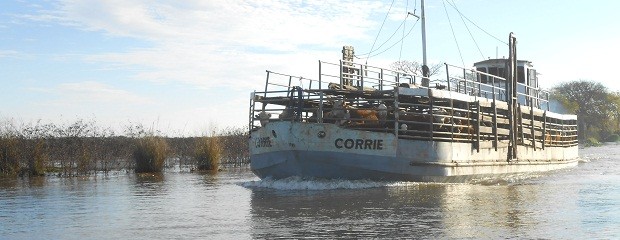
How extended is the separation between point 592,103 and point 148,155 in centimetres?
7942

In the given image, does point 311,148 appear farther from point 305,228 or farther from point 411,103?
Result: point 305,228

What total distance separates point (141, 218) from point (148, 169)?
54.0ft

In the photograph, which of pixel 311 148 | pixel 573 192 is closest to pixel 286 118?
pixel 311 148

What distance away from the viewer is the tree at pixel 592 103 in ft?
315

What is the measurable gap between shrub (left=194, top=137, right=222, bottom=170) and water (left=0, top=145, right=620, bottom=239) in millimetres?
9608

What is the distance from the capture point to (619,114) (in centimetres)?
9938

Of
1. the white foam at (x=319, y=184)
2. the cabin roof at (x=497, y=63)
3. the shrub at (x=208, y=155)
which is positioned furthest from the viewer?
the cabin roof at (x=497, y=63)

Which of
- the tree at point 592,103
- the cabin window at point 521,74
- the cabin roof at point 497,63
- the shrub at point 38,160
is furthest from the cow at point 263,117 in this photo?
the tree at point 592,103

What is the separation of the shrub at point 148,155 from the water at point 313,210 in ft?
25.1

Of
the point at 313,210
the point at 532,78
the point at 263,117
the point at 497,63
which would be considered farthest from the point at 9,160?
the point at 532,78

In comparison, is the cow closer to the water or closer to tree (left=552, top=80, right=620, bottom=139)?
the water

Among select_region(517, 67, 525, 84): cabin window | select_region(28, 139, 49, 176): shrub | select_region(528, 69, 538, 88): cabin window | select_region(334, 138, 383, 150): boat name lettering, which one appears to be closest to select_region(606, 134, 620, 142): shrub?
select_region(528, 69, 538, 88): cabin window

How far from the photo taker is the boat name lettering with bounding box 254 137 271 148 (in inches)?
828

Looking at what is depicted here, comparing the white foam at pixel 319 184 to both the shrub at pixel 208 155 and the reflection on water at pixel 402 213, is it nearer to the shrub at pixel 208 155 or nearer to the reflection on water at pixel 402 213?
the reflection on water at pixel 402 213
